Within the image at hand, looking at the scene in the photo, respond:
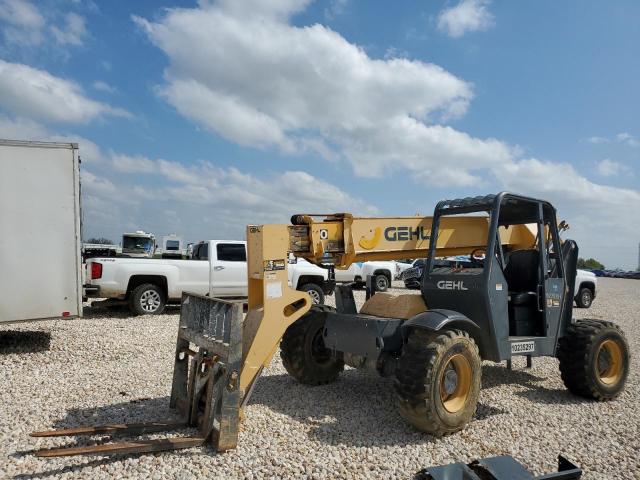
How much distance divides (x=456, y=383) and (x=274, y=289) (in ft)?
6.81

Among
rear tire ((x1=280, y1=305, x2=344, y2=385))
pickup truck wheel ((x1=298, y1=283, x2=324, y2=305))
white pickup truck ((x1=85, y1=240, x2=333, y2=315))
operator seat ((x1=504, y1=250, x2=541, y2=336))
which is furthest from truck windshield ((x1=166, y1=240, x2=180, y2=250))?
operator seat ((x1=504, y1=250, x2=541, y2=336))

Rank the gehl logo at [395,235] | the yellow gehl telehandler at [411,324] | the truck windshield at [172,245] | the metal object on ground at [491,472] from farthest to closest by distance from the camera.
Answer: the truck windshield at [172,245] < the gehl logo at [395,235] < the yellow gehl telehandler at [411,324] < the metal object on ground at [491,472]

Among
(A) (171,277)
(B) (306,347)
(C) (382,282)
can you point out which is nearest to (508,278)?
(B) (306,347)

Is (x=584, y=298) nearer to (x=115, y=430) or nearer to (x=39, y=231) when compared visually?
(x=39, y=231)

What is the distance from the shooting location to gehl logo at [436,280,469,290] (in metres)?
5.82

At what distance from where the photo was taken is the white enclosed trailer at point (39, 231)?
26.8ft

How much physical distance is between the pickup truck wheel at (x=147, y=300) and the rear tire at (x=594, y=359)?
9531 mm

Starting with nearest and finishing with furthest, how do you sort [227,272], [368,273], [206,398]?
1. [206,398]
2. [227,272]
3. [368,273]

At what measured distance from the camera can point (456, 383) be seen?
5.23 m

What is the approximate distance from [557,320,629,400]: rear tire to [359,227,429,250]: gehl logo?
7.13 feet

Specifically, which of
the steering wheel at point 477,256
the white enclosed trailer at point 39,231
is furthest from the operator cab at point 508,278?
the white enclosed trailer at point 39,231

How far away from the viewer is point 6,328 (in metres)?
10.7

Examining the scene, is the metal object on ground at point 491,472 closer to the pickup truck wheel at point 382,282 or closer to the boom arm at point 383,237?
the boom arm at point 383,237

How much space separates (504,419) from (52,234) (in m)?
7.28
